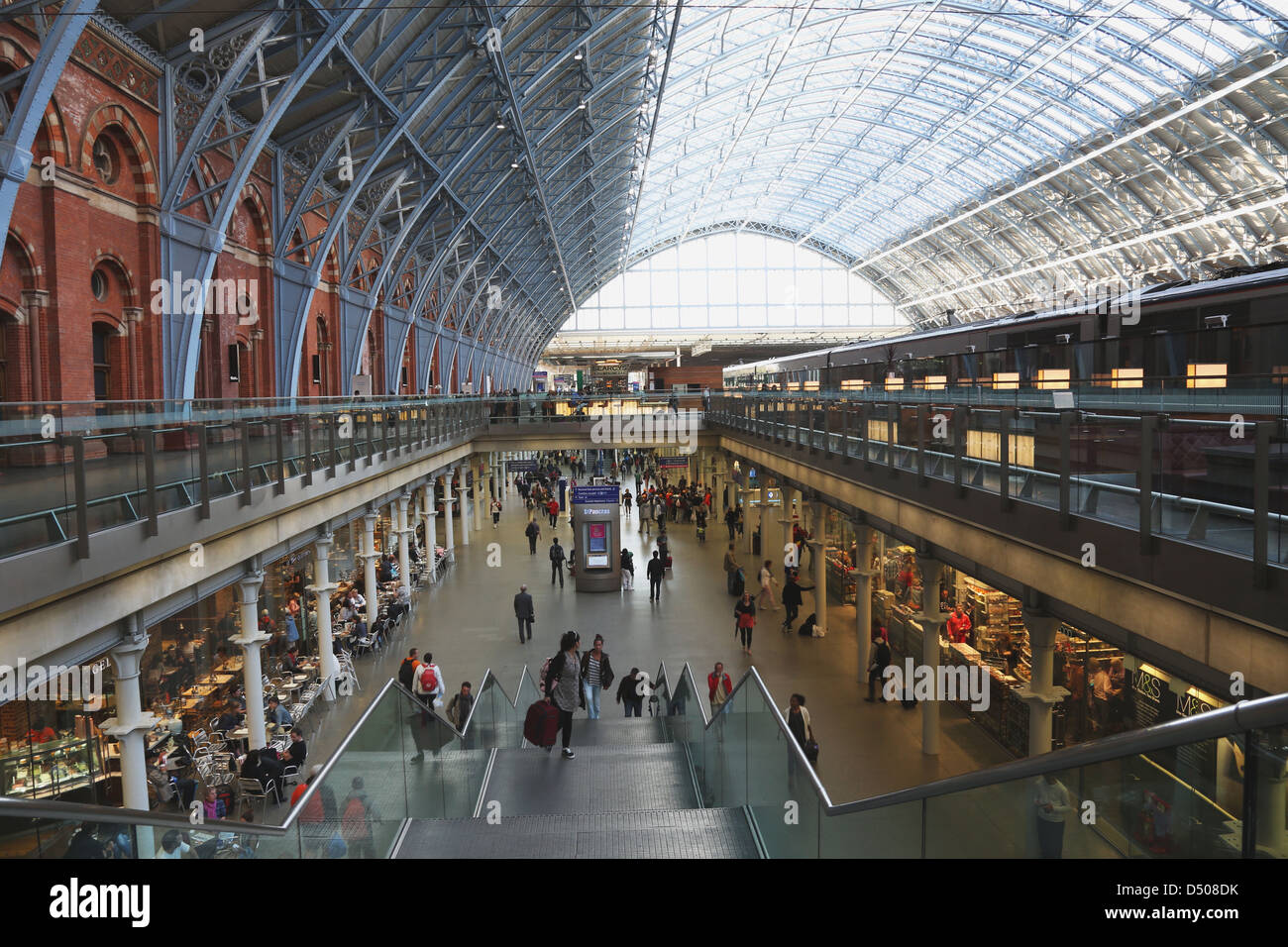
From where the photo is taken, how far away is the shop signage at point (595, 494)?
26.0m

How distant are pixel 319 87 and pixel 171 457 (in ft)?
50.5

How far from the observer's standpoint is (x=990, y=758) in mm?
13062

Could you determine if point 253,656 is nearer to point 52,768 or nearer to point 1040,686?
point 52,768

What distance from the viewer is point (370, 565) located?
21.0 metres

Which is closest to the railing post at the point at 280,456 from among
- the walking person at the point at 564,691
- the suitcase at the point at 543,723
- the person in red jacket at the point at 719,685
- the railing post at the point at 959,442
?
the walking person at the point at 564,691

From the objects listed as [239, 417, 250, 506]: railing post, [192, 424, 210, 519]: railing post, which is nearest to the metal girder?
[239, 417, 250, 506]: railing post

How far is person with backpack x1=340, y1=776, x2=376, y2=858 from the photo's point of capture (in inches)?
215

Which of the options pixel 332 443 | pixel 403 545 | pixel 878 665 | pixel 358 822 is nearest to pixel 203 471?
pixel 358 822

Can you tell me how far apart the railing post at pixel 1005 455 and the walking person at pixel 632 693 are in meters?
7.77

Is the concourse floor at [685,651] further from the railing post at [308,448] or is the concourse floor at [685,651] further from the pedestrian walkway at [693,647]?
the railing post at [308,448]

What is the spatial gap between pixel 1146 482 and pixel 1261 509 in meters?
1.01

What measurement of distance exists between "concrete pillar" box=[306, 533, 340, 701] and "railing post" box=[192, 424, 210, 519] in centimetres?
665

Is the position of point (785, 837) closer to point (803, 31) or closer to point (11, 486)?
point (11, 486)
